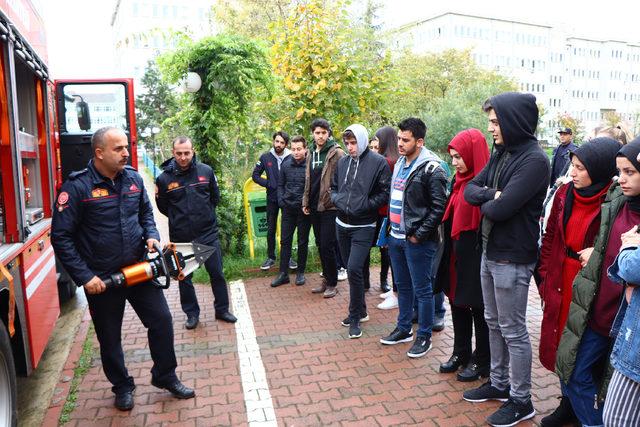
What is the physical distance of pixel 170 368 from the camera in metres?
3.79

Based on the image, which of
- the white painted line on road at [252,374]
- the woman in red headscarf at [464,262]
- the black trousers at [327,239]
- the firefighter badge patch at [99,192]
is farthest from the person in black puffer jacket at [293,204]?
the firefighter badge patch at [99,192]

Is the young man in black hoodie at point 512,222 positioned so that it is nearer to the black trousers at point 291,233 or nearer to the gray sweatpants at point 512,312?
the gray sweatpants at point 512,312

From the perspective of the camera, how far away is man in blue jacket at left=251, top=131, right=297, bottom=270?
7.29 metres

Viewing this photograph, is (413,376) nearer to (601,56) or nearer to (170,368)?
(170,368)

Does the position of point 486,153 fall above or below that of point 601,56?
below

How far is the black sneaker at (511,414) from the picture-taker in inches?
132

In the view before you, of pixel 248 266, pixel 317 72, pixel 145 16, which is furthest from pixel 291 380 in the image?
pixel 145 16

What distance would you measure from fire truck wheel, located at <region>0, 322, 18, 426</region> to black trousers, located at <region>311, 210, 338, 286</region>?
11.6 feet

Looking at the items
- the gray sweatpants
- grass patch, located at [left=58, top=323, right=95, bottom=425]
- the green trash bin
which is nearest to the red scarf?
the gray sweatpants

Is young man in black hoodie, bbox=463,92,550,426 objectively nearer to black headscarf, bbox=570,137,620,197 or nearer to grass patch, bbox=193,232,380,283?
black headscarf, bbox=570,137,620,197

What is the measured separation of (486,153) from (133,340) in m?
3.80

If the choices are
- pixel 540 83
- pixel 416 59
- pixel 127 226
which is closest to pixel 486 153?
pixel 127 226

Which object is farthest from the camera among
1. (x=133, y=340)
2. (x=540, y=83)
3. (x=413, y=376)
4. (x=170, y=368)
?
(x=540, y=83)

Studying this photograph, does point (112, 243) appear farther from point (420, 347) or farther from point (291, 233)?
point (291, 233)
